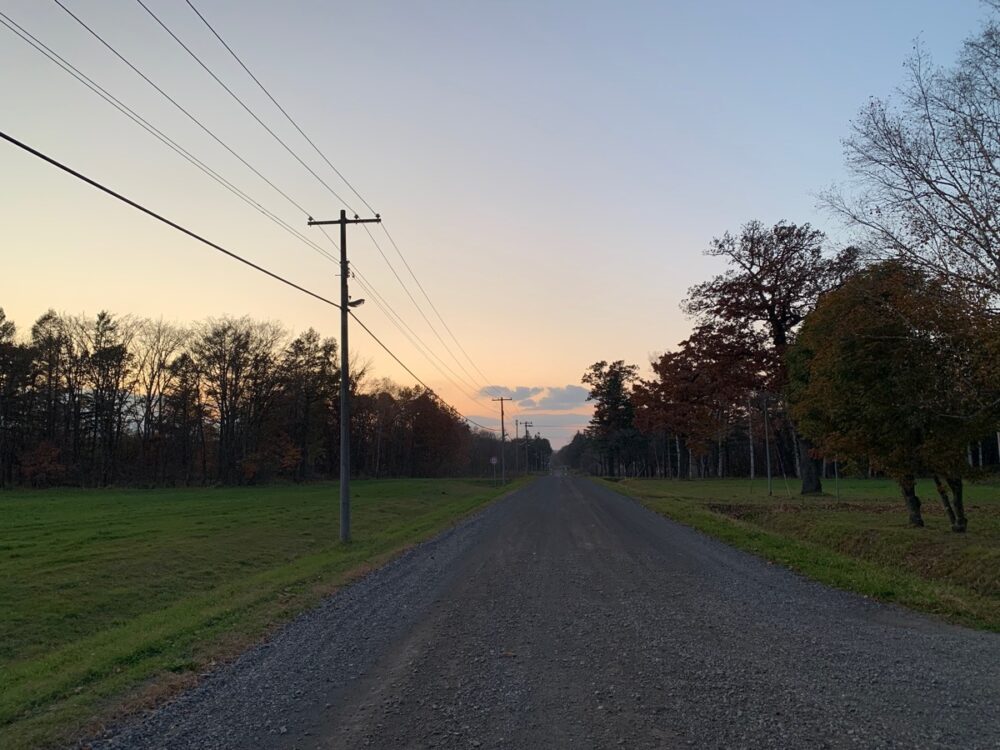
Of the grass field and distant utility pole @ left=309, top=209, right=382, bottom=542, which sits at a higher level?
distant utility pole @ left=309, top=209, right=382, bottom=542

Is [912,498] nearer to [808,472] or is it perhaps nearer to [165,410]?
[808,472]

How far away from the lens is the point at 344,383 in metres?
21.1

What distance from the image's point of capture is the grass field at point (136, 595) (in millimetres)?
6555

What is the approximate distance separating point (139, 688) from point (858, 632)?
7529 mm

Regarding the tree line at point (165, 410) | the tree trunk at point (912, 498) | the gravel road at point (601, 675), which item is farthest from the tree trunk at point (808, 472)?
the tree line at point (165, 410)

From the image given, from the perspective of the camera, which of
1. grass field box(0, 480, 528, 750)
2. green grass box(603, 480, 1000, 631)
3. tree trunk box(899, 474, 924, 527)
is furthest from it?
tree trunk box(899, 474, 924, 527)

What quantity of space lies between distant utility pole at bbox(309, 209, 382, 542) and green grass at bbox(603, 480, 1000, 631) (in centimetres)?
1052

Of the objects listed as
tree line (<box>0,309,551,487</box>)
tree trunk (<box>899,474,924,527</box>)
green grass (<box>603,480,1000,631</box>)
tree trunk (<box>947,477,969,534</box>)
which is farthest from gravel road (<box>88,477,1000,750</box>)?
tree line (<box>0,309,551,487</box>)

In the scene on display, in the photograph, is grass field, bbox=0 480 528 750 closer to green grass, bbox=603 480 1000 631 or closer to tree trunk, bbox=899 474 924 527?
green grass, bbox=603 480 1000 631

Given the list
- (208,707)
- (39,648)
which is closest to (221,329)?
(39,648)

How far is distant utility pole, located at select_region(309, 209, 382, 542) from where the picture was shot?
20469mm

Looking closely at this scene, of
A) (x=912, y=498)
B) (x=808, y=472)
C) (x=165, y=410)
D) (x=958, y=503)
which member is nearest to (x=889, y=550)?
(x=958, y=503)

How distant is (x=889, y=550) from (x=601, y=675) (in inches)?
425

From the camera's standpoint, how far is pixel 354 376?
88688 mm
